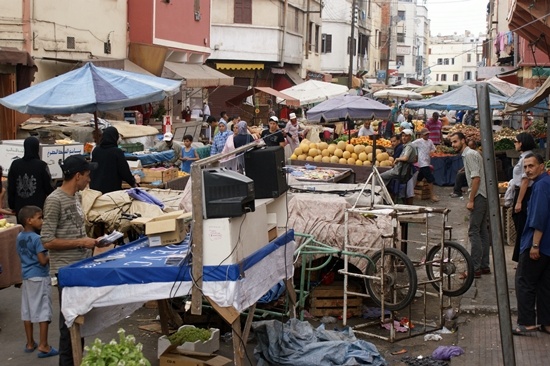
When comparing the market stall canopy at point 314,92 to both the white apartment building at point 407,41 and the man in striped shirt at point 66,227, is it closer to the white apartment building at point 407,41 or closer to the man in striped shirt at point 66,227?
the man in striped shirt at point 66,227

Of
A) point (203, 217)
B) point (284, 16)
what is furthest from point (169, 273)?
point (284, 16)

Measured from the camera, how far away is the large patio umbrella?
10706mm

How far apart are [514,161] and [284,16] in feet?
86.6

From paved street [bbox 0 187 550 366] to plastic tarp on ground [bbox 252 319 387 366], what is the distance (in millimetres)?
496

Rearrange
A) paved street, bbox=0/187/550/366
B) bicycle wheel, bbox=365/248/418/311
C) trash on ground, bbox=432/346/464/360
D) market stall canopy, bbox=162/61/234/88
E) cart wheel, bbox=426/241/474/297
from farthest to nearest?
1. market stall canopy, bbox=162/61/234/88
2. cart wheel, bbox=426/241/474/297
3. bicycle wheel, bbox=365/248/418/311
4. trash on ground, bbox=432/346/464/360
5. paved street, bbox=0/187/550/366

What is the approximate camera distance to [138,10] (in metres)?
27.0

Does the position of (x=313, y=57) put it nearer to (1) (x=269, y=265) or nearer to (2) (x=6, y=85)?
(2) (x=6, y=85)

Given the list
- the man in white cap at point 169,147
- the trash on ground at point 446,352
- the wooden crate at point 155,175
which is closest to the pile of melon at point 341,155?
the man in white cap at point 169,147

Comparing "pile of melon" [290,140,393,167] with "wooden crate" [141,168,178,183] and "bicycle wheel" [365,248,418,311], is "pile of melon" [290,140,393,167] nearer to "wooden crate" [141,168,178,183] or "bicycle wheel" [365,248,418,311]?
"wooden crate" [141,168,178,183]

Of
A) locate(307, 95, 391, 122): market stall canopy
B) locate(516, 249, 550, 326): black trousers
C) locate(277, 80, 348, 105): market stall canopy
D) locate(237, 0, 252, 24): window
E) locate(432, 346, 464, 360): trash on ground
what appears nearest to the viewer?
locate(432, 346, 464, 360): trash on ground

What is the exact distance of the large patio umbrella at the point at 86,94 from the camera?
1071cm

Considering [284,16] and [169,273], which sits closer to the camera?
[169,273]

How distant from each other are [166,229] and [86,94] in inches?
170

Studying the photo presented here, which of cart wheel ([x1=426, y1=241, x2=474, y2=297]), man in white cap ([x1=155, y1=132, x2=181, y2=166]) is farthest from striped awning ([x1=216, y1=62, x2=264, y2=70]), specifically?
cart wheel ([x1=426, y1=241, x2=474, y2=297])
